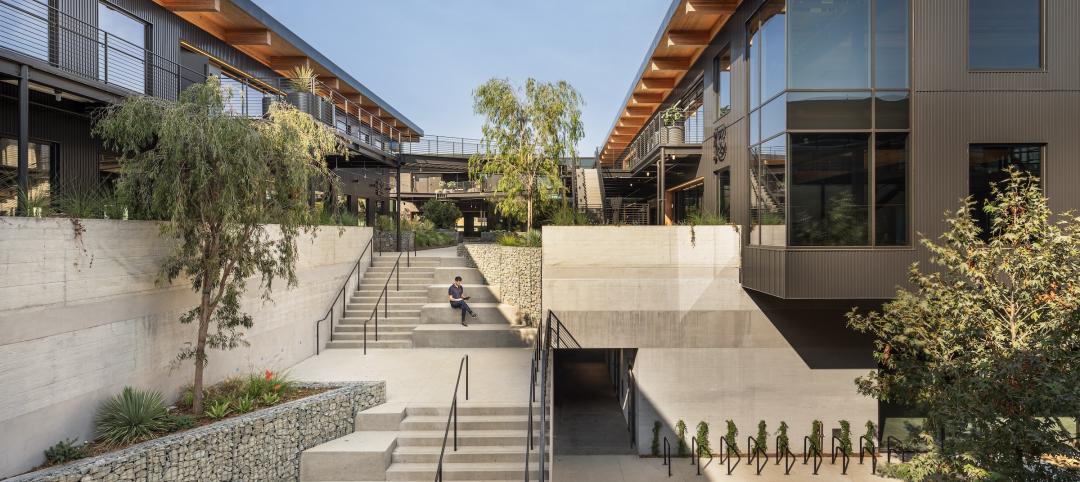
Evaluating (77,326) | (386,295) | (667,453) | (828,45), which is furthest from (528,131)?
(77,326)

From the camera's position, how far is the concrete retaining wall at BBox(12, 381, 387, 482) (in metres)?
6.48

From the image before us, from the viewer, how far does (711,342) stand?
12.2 m

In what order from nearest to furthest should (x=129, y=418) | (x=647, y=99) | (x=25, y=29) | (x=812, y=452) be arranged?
(x=129, y=418) → (x=25, y=29) → (x=812, y=452) → (x=647, y=99)

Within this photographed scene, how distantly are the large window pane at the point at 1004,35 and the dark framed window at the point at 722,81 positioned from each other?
16.4 feet

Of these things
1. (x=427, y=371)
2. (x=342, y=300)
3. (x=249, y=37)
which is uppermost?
(x=249, y=37)

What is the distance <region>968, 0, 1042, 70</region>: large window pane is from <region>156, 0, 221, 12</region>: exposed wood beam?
55.5 feet

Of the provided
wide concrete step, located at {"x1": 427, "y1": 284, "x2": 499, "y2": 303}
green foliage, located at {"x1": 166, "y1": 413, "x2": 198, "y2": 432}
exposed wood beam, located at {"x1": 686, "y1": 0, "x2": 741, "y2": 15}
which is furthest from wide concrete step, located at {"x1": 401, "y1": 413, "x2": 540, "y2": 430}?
exposed wood beam, located at {"x1": 686, "y1": 0, "x2": 741, "y2": 15}

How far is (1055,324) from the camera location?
6234 mm

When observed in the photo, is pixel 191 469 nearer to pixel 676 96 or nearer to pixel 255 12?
pixel 255 12

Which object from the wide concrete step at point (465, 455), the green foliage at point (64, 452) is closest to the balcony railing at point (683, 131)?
the wide concrete step at point (465, 455)

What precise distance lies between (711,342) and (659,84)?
11349 mm

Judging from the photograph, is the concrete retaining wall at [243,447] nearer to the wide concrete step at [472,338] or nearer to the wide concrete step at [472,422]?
the wide concrete step at [472,422]

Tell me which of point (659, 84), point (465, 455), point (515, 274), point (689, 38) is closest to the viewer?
point (465, 455)

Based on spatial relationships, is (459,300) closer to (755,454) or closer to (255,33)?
(755,454)
